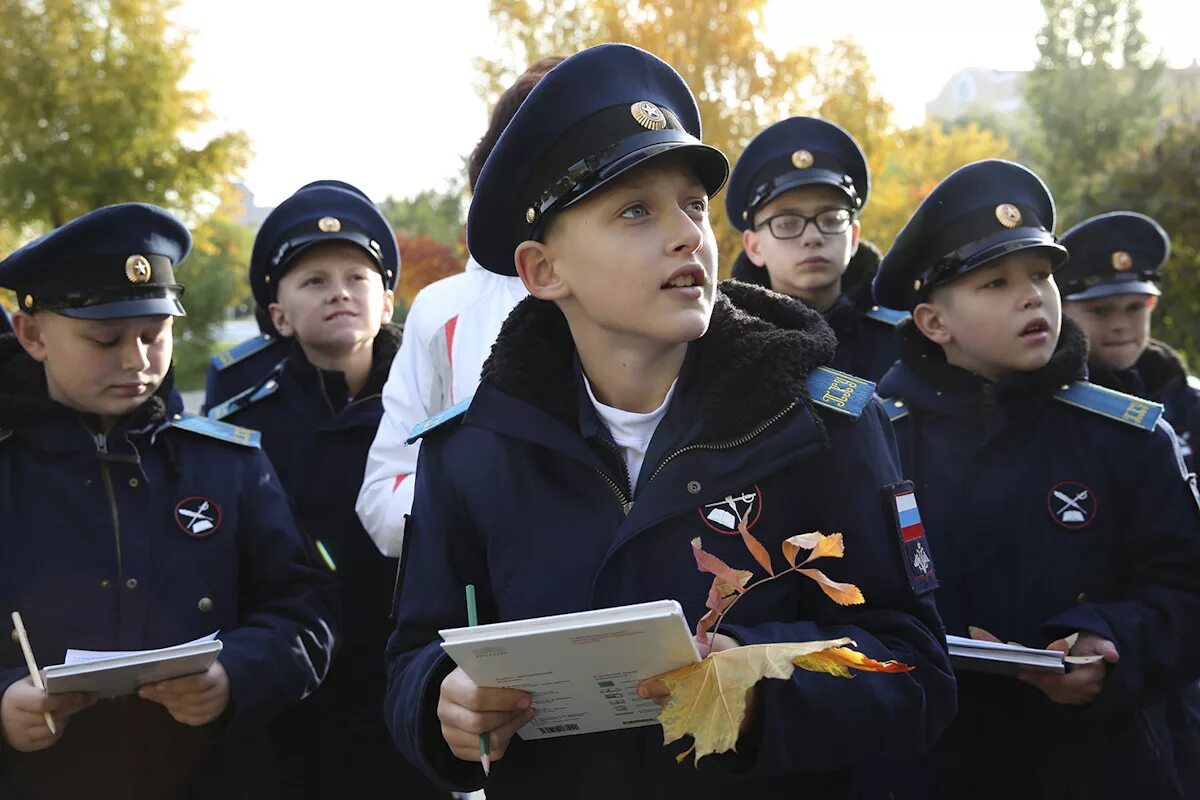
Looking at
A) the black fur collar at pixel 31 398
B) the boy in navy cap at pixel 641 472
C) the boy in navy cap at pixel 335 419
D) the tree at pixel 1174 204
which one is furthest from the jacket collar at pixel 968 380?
the tree at pixel 1174 204

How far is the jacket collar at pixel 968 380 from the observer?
3217 mm

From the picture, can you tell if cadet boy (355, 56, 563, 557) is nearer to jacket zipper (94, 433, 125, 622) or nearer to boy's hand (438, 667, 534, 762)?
jacket zipper (94, 433, 125, 622)

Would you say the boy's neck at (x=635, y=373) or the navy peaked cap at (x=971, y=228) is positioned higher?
the navy peaked cap at (x=971, y=228)

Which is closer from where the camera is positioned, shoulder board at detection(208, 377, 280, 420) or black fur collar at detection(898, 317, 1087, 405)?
black fur collar at detection(898, 317, 1087, 405)

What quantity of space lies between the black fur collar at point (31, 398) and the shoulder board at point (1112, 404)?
8.63 ft

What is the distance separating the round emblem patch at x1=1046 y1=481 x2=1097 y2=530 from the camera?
3074 mm

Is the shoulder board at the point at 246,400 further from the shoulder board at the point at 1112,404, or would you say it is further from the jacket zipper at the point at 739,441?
the shoulder board at the point at 1112,404

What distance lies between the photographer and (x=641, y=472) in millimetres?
2266

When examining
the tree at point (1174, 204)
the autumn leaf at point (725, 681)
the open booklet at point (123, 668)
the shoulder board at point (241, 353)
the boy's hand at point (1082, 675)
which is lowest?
the boy's hand at point (1082, 675)

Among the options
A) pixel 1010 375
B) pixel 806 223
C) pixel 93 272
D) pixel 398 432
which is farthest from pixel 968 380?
pixel 93 272

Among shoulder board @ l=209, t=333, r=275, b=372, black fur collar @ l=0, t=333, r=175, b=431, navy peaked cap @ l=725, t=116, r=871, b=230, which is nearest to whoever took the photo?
black fur collar @ l=0, t=333, r=175, b=431

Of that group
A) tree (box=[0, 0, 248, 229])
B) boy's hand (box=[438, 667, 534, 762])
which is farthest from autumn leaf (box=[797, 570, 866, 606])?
tree (box=[0, 0, 248, 229])

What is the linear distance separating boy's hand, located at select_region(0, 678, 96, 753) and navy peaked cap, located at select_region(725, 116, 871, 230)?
10.4ft

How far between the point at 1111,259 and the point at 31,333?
14.6ft
